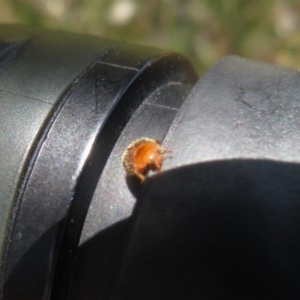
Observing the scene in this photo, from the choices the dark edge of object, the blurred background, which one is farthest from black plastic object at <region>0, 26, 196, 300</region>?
the blurred background

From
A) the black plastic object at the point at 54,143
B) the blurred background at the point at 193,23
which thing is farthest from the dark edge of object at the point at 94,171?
the blurred background at the point at 193,23

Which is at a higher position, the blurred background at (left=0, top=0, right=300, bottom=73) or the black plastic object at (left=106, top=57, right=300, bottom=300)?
the blurred background at (left=0, top=0, right=300, bottom=73)

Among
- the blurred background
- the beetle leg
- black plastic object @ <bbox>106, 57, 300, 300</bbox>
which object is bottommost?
black plastic object @ <bbox>106, 57, 300, 300</bbox>

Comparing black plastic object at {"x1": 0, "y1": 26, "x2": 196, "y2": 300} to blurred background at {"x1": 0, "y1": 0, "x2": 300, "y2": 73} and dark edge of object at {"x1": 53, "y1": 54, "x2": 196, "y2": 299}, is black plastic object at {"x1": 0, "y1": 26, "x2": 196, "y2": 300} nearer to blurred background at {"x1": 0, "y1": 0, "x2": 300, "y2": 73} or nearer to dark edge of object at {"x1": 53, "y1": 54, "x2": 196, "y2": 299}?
dark edge of object at {"x1": 53, "y1": 54, "x2": 196, "y2": 299}

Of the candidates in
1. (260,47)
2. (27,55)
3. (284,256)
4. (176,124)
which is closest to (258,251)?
(284,256)

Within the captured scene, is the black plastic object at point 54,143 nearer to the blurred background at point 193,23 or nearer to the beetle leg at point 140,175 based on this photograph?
the beetle leg at point 140,175

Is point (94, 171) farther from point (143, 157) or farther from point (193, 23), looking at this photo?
point (193, 23)
